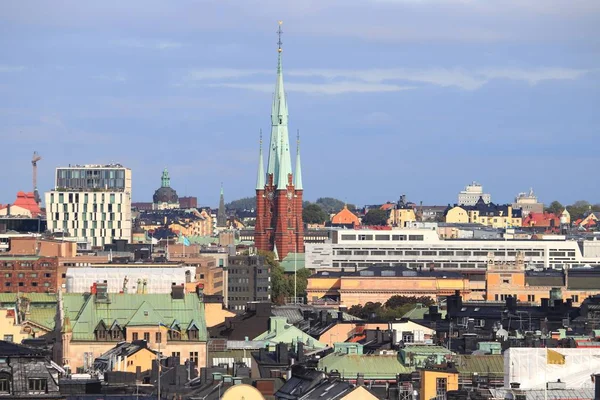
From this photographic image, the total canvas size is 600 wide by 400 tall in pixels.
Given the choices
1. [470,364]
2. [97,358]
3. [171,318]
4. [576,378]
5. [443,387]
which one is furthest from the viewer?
[171,318]

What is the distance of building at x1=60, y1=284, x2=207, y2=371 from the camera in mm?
109188

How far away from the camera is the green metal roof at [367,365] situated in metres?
88.2

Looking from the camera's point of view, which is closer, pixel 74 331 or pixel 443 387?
pixel 443 387

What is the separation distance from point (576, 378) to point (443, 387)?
19.2ft

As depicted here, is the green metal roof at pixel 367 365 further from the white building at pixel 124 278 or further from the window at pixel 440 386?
the white building at pixel 124 278

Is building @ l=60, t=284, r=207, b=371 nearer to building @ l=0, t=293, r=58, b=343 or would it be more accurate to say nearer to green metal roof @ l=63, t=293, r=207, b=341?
green metal roof @ l=63, t=293, r=207, b=341

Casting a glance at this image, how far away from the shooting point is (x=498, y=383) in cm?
7869

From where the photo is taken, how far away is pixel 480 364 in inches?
3413

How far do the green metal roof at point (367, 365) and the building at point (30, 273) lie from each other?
9255 cm

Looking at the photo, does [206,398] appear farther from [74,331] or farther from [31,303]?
[31,303]

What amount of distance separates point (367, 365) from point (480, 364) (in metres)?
4.94

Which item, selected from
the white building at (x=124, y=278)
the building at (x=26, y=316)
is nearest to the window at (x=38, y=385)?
the building at (x=26, y=316)

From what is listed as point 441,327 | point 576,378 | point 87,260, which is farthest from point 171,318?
point 87,260

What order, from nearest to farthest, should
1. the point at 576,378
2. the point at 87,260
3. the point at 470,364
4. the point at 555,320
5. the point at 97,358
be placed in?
the point at 576,378, the point at 470,364, the point at 97,358, the point at 555,320, the point at 87,260
